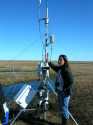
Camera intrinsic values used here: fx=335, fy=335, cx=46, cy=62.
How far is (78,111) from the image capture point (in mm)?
11273

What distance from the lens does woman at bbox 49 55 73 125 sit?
9.05m

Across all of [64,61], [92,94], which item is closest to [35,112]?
[64,61]

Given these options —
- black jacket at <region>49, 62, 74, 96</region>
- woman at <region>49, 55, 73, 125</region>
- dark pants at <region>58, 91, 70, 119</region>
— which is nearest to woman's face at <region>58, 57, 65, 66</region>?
woman at <region>49, 55, 73, 125</region>

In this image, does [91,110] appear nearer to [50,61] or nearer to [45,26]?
[50,61]

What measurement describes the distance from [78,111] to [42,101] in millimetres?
1809

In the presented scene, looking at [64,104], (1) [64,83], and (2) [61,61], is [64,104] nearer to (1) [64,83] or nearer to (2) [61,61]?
(1) [64,83]

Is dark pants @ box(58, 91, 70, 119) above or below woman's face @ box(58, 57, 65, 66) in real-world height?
below

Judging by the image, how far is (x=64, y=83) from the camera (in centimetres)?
912

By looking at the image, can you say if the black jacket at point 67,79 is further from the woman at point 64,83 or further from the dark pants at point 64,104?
the dark pants at point 64,104

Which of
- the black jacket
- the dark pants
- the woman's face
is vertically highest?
the woman's face

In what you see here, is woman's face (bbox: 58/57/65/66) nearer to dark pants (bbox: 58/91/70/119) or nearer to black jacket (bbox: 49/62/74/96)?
black jacket (bbox: 49/62/74/96)

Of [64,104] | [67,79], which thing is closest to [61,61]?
[67,79]

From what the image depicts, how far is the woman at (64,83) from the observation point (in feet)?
29.7

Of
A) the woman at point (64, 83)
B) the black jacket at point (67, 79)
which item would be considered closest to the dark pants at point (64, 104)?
the woman at point (64, 83)
